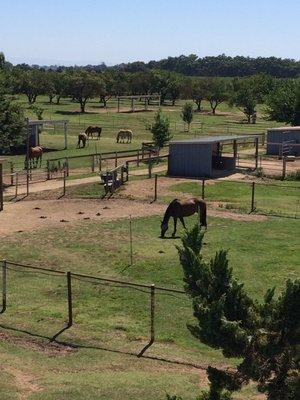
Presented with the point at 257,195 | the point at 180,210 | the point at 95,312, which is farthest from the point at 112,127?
the point at 95,312

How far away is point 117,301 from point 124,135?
36.8 metres

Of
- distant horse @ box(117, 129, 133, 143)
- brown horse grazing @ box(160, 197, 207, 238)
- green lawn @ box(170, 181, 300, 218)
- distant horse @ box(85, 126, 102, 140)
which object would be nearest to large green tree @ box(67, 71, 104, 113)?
distant horse @ box(85, 126, 102, 140)

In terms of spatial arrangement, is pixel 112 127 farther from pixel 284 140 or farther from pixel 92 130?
pixel 284 140

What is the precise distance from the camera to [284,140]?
43.7 meters

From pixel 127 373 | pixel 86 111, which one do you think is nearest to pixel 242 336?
pixel 127 373

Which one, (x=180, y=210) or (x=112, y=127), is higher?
(x=112, y=127)

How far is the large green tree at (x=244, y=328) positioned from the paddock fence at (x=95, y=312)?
194 inches

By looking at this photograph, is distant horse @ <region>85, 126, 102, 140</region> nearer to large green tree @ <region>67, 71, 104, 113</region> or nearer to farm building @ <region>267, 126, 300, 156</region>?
farm building @ <region>267, 126, 300, 156</region>

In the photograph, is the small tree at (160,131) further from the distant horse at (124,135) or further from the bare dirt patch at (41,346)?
the bare dirt patch at (41,346)

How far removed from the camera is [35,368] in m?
11.5

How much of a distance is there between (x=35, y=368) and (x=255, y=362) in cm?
561

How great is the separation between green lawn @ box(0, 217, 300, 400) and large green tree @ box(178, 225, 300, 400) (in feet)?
11.1

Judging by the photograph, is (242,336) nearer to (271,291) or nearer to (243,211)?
(271,291)

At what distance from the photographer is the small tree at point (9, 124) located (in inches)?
1276
